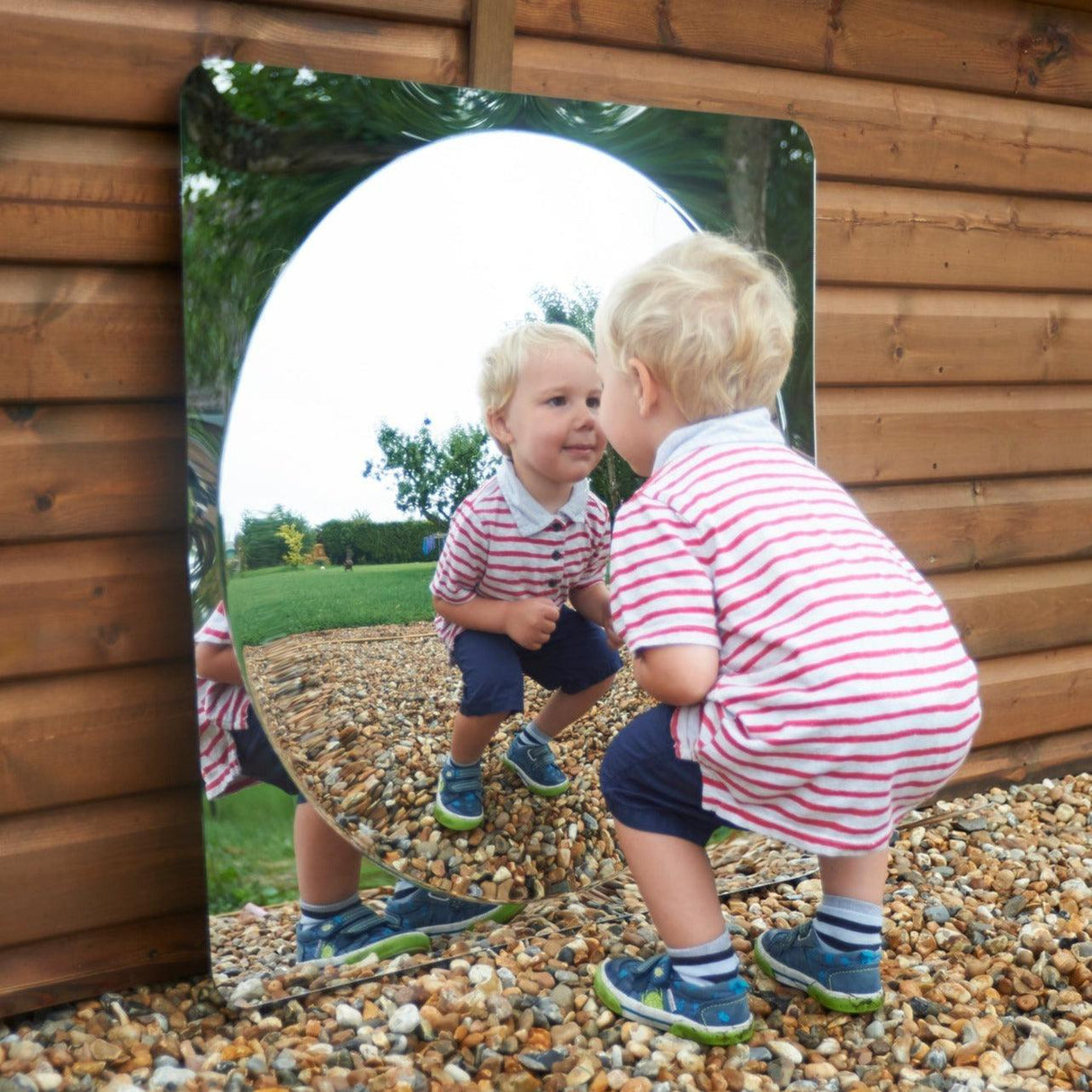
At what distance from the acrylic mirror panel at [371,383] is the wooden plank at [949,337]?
0.60 m

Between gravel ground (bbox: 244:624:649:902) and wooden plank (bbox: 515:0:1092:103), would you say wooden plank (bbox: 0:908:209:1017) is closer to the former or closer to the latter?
gravel ground (bbox: 244:624:649:902)

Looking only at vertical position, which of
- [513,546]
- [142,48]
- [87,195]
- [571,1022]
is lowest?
[571,1022]

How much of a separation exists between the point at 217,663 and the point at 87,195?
682mm

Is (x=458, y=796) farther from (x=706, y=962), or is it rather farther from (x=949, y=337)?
(x=949, y=337)

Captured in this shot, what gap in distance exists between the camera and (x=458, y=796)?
1.78m

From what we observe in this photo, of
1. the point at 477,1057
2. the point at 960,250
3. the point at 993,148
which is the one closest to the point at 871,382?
the point at 960,250

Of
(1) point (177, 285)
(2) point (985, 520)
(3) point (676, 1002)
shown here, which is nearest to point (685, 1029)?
(3) point (676, 1002)

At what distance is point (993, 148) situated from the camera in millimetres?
2416

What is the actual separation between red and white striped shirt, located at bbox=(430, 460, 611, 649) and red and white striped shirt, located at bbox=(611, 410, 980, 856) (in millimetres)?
241

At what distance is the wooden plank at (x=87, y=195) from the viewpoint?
161cm

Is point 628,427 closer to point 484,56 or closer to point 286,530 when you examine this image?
point 286,530

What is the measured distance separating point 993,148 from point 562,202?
3.66ft

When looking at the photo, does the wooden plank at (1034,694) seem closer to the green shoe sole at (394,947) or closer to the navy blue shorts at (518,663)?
the navy blue shorts at (518,663)

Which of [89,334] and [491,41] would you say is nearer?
[89,334]
